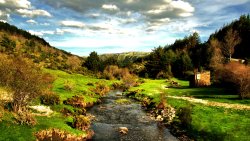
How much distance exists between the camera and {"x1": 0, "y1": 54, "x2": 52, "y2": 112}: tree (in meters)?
37.3

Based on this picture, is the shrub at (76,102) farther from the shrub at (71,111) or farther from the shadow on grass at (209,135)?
→ the shadow on grass at (209,135)

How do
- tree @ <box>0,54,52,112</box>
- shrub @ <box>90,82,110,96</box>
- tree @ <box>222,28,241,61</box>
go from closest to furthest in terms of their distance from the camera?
1. tree @ <box>0,54,52,112</box>
2. shrub @ <box>90,82,110,96</box>
3. tree @ <box>222,28,241,61</box>

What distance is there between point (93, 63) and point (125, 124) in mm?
100147

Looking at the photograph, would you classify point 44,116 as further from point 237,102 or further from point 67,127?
point 237,102

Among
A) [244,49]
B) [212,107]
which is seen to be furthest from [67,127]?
[244,49]

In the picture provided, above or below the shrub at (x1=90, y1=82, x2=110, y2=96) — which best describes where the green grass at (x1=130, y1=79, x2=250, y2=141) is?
below

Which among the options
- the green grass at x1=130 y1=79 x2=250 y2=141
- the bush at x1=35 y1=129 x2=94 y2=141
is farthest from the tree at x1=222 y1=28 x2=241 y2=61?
the bush at x1=35 y1=129 x2=94 y2=141

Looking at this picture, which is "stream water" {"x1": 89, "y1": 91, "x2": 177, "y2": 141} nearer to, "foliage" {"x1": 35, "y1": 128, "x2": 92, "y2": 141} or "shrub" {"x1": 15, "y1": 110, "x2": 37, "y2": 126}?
"foliage" {"x1": 35, "y1": 128, "x2": 92, "y2": 141}

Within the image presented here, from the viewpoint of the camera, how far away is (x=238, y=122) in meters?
41.3

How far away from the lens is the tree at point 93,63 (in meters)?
144

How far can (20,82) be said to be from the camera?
3734cm

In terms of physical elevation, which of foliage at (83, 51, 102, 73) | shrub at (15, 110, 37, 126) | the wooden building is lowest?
shrub at (15, 110, 37, 126)

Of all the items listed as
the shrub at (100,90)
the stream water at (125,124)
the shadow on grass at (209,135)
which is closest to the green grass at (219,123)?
the shadow on grass at (209,135)

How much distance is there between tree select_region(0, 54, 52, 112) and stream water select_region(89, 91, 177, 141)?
1071 cm
